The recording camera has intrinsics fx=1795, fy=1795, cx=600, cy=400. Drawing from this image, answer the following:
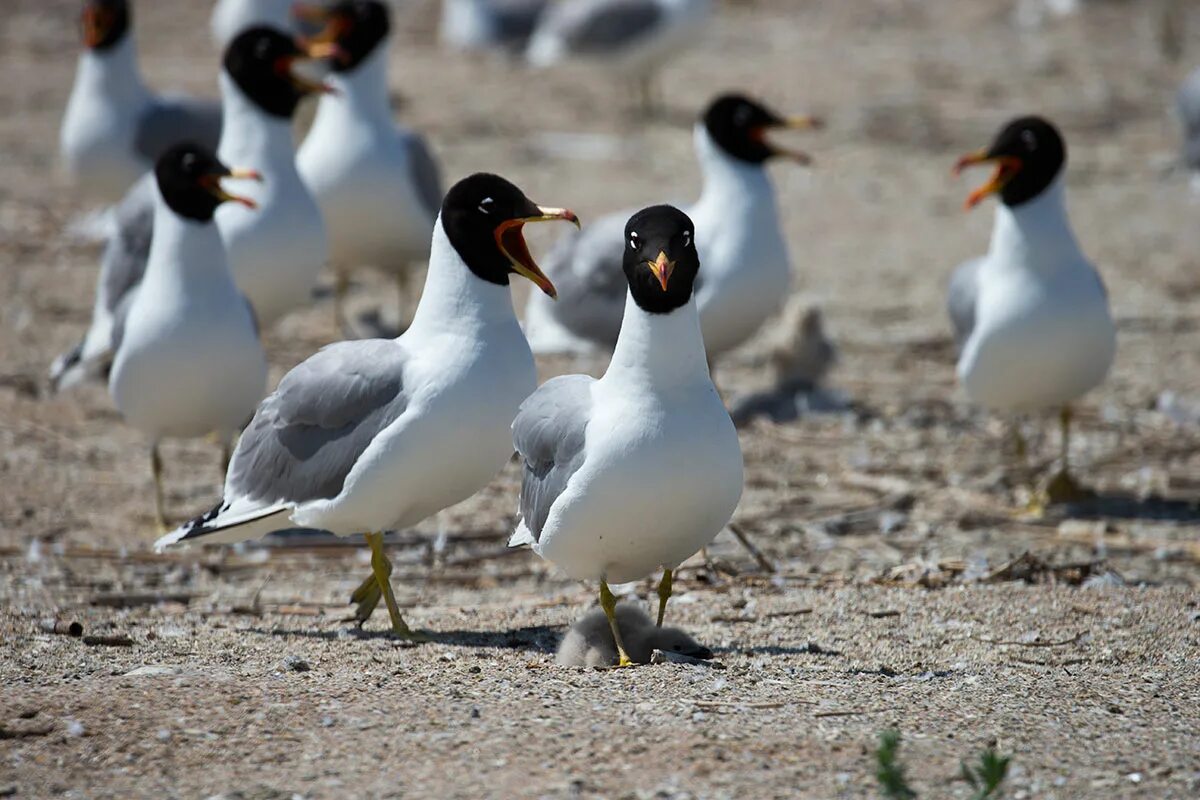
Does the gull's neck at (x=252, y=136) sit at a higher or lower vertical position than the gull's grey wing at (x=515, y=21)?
lower

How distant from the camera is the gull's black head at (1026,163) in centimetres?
767

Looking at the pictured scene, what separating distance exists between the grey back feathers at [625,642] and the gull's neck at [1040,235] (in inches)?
125

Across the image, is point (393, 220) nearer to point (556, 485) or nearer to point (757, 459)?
point (757, 459)

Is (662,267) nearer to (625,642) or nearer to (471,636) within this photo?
(625,642)

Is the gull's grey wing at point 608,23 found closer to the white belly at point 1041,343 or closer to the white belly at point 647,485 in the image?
the white belly at point 1041,343

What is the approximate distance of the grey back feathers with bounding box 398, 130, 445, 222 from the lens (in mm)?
9883

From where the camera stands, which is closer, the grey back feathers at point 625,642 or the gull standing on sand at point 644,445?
the gull standing on sand at point 644,445

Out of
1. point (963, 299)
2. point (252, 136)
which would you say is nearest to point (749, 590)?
point (963, 299)

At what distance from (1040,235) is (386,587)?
3.52m

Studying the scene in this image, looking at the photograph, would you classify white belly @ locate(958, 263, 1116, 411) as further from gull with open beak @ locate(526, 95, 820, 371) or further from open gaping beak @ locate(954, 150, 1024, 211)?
gull with open beak @ locate(526, 95, 820, 371)

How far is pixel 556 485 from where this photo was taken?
4926 mm

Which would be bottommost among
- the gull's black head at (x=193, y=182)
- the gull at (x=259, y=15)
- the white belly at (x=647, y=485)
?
the white belly at (x=647, y=485)

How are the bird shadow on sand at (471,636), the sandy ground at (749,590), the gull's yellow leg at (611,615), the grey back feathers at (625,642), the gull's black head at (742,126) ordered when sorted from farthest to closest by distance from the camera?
the gull's black head at (742,126)
the bird shadow on sand at (471,636)
the grey back feathers at (625,642)
the gull's yellow leg at (611,615)
the sandy ground at (749,590)

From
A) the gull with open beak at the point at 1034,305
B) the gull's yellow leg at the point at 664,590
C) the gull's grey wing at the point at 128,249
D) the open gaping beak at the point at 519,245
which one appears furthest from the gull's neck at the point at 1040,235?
the gull's grey wing at the point at 128,249
